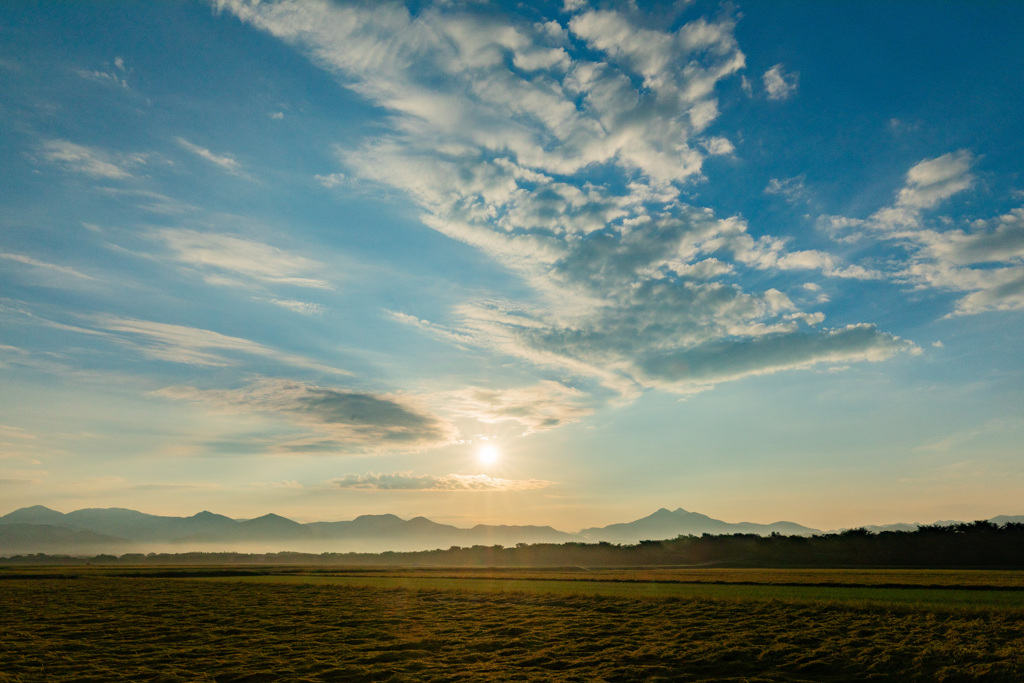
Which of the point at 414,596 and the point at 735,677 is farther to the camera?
the point at 414,596

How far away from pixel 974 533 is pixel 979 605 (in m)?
72.6

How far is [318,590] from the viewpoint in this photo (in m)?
44.6

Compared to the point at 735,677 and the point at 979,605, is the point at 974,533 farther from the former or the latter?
the point at 735,677

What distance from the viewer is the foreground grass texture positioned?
14820 millimetres

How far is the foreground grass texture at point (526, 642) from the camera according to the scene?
583 inches

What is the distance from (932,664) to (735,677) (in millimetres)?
6006

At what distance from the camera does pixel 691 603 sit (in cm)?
2870

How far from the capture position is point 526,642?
1945 cm

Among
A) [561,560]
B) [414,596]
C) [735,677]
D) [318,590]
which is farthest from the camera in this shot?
[561,560]

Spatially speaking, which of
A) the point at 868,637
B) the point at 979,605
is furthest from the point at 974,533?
the point at 868,637

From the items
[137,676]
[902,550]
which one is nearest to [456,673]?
[137,676]

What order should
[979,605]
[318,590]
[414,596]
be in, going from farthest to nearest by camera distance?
1. [318,590]
2. [414,596]
3. [979,605]

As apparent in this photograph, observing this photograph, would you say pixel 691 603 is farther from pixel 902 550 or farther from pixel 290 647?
pixel 902 550

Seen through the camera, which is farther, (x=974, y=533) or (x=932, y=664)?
(x=974, y=533)
